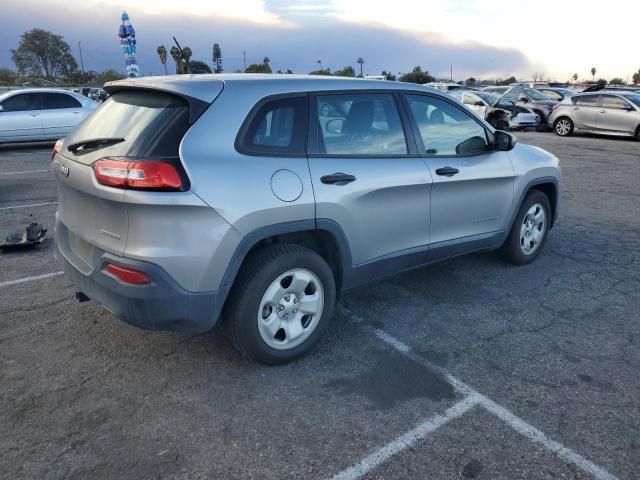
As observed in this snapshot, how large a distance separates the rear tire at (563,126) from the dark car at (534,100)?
6.49 ft

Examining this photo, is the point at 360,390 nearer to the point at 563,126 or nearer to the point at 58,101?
the point at 58,101

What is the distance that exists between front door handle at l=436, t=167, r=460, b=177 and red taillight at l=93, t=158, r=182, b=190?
2.07 meters

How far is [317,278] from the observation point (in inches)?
129

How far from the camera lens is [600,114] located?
1723cm

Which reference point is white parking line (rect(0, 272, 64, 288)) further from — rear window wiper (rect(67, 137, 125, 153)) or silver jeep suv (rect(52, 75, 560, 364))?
rear window wiper (rect(67, 137, 125, 153))

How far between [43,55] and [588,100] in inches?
3406

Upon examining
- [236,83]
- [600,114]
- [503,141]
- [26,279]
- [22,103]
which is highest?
[22,103]

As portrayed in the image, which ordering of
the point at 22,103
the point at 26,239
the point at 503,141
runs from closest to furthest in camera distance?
the point at 503,141, the point at 26,239, the point at 22,103

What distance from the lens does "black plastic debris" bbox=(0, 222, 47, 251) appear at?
5262mm

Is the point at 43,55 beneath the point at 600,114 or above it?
above

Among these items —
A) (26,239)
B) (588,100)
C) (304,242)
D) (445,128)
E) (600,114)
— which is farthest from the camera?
(588,100)

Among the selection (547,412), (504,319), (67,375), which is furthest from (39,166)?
(547,412)

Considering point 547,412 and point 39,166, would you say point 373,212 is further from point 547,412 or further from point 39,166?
point 39,166

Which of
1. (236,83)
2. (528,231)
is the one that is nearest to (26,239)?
(236,83)
